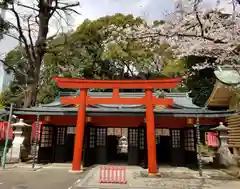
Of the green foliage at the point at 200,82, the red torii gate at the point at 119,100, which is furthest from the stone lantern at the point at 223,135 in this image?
the green foliage at the point at 200,82

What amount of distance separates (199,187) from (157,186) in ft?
4.99

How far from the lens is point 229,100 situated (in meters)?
15.4

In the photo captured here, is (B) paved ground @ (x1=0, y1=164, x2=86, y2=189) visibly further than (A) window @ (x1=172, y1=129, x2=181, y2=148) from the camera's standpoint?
No

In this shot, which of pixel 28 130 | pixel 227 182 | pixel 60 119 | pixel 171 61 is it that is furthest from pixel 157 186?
pixel 171 61

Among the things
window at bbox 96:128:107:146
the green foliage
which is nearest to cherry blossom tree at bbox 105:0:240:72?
window at bbox 96:128:107:146

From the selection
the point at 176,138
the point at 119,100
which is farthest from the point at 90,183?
the point at 176,138

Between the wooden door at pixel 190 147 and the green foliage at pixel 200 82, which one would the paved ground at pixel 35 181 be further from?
the green foliage at pixel 200 82

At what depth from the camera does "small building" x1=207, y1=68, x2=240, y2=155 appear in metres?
12.4

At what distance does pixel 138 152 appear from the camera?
51.8 ft

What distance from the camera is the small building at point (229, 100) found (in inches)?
488

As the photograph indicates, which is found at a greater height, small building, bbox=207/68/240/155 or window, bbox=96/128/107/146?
small building, bbox=207/68/240/155

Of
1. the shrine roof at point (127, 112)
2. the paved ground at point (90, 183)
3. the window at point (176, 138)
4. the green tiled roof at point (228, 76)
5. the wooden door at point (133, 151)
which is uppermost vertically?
the green tiled roof at point (228, 76)

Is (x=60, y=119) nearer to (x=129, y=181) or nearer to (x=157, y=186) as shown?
(x=129, y=181)

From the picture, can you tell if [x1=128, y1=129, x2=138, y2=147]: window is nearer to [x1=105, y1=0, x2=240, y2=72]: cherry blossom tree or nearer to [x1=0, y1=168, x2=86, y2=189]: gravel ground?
[x1=0, y1=168, x2=86, y2=189]: gravel ground
